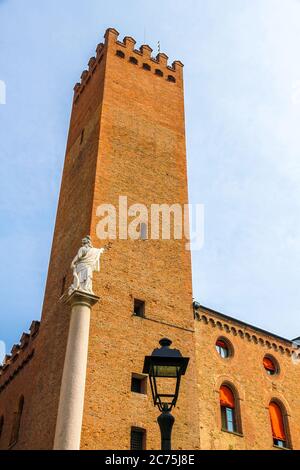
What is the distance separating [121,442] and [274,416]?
8528mm

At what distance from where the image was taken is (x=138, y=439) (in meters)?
15.7

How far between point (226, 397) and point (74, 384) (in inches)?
338

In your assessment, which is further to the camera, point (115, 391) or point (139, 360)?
point (139, 360)

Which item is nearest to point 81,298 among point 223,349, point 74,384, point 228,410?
point 74,384

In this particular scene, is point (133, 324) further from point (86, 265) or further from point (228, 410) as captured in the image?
point (228, 410)

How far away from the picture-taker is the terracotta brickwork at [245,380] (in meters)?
19.4

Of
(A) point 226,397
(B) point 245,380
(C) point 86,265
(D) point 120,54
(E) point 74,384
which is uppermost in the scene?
(D) point 120,54

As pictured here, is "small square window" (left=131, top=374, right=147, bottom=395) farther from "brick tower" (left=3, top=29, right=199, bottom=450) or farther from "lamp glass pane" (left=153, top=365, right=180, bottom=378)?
"lamp glass pane" (left=153, top=365, right=180, bottom=378)

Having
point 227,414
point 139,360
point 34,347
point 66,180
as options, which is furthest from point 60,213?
Answer: point 227,414

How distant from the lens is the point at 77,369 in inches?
539

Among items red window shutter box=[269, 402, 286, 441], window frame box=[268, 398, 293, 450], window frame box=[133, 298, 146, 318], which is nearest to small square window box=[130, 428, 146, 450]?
window frame box=[133, 298, 146, 318]

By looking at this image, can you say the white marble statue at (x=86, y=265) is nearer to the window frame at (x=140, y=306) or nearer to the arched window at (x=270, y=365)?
the window frame at (x=140, y=306)

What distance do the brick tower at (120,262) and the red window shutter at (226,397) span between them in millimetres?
3097
